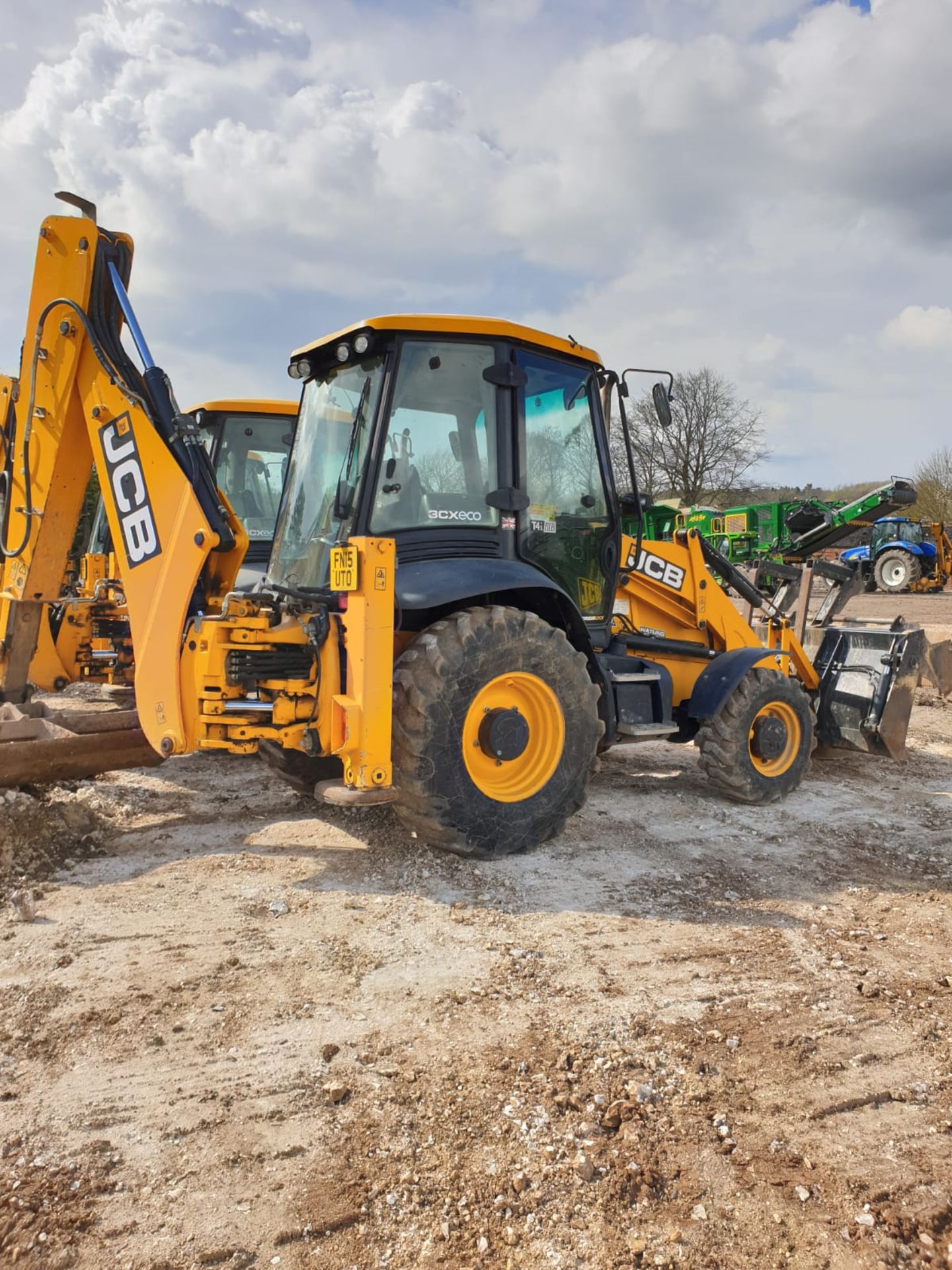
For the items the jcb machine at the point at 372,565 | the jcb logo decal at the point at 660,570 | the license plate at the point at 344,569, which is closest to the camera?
the license plate at the point at 344,569

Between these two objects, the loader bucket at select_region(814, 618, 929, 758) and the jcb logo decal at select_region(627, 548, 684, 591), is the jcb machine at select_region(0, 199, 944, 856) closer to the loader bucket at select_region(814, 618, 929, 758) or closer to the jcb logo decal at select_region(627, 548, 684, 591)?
the jcb logo decal at select_region(627, 548, 684, 591)

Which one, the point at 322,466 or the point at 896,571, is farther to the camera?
the point at 896,571

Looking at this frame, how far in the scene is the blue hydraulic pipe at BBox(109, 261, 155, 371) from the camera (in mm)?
4379

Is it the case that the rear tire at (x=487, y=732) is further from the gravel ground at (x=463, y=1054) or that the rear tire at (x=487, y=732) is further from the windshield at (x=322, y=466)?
the windshield at (x=322, y=466)

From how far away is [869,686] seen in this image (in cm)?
630

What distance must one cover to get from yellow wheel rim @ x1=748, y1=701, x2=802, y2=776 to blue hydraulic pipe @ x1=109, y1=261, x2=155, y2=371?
4184 mm

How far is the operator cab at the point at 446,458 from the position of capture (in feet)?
14.1

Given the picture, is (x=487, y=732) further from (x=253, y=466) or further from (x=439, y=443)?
(x=253, y=466)

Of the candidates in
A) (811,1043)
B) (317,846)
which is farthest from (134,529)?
(811,1043)

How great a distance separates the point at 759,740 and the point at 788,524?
728 inches

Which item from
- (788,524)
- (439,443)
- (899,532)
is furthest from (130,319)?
(899,532)

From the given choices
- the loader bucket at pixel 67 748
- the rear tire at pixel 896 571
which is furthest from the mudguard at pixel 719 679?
the rear tire at pixel 896 571

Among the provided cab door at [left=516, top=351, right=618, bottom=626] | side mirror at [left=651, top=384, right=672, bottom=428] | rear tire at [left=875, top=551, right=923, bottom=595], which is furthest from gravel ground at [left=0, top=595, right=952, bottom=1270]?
rear tire at [left=875, top=551, right=923, bottom=595]

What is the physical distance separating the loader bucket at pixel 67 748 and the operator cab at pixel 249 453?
8.75 ft
